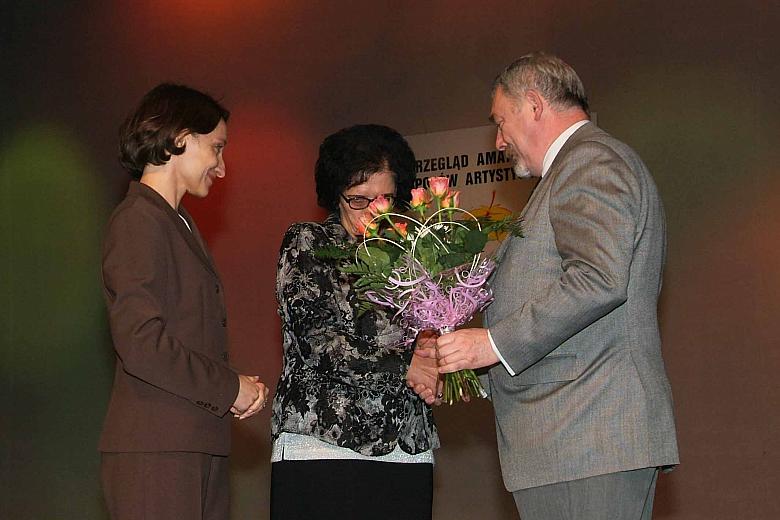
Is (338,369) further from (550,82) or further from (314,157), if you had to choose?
(314,157)

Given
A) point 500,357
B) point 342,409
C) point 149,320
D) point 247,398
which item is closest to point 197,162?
point 149,320

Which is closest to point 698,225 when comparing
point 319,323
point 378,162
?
point 378,162

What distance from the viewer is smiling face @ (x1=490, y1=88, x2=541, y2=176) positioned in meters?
2.69

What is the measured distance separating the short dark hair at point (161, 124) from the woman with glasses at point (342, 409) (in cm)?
47

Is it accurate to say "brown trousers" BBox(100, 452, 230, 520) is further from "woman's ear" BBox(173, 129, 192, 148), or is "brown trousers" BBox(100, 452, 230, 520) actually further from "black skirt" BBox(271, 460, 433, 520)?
"woman's ear" BBox(173, 129, 192, 148)

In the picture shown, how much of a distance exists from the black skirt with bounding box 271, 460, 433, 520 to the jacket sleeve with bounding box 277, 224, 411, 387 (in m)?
0.25

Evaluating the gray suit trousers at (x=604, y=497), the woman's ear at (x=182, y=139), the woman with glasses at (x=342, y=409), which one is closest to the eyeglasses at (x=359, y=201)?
the woman with glasses at (x=342, y=409)

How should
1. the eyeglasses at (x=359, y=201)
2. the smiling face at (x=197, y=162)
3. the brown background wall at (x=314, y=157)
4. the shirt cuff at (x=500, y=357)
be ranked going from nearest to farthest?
1. the shirt cuff at (x=500, y=357)
2. the smiling face at (x=197, y=162)
3. the eyeglasses at (x=359, y=201)
4. the brown background wall at (x=314, y=157)

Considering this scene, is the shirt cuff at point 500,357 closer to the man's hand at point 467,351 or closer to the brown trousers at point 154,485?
the man's hand at point 467,351

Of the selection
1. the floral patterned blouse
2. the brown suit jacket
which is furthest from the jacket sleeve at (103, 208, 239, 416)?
the floral patterned blouse

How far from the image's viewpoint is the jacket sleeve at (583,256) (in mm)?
2295

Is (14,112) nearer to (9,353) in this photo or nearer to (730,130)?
(9,353)

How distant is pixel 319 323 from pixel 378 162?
596 mm

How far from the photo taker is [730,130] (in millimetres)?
4938
